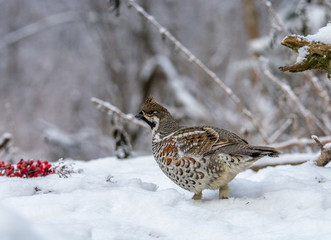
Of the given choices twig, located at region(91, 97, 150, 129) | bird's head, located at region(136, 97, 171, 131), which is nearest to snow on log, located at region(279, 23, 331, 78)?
bird's head, located at region(136, 97, 171, 131)

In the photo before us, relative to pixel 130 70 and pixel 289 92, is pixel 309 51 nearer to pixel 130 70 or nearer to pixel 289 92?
pixel 289 92

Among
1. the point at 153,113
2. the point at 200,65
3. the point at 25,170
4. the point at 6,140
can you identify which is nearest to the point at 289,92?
the point at 200,65

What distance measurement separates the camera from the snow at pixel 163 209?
2.67 meters

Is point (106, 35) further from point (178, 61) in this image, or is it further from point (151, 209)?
point (151, 209)

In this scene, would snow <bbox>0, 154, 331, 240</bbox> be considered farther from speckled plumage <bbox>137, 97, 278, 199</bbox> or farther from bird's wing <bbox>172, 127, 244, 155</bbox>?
bird's wing <bbox>172, 127, 244, 155</bbox>

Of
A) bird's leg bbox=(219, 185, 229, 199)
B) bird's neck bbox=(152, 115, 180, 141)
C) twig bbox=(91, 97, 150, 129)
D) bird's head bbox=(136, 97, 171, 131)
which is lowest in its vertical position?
bird's leg bbox=(219, 185, 229, 199)

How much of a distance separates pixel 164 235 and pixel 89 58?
14.7 metres

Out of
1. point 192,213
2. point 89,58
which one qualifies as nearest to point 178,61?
point 89,58

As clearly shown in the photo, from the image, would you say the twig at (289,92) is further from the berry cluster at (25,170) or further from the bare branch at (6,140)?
the bare branch at (6,140)

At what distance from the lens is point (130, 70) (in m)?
14.7

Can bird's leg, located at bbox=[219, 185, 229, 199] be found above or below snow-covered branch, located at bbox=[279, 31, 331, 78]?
below

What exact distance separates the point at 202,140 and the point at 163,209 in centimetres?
91

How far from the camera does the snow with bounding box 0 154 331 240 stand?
105 inches

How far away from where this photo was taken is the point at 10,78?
1705 centimetres
